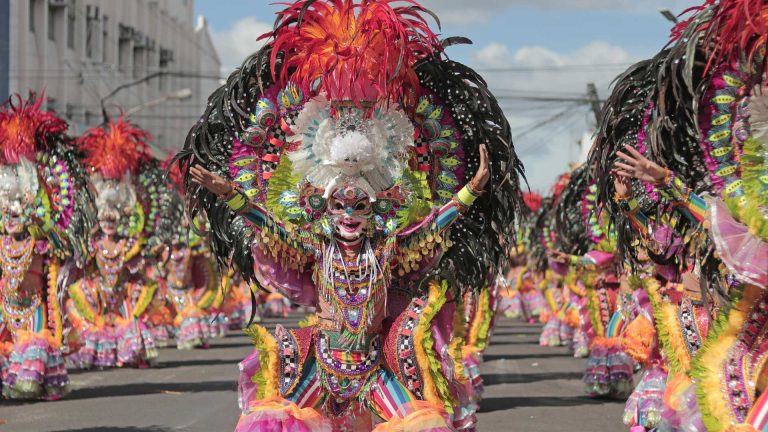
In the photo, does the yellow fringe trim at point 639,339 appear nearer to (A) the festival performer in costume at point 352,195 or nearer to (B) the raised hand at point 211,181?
(A) the festival performer in costume at point 352,195

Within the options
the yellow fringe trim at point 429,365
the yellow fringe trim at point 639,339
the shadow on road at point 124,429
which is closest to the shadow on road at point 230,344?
the shadow on road at point 124,429

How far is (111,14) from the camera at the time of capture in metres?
46.3

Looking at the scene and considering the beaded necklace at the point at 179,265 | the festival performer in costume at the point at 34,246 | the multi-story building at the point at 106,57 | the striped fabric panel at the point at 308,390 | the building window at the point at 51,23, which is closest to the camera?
the striped fabric panel at the point at 308,390

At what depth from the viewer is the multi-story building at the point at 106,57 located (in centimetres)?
3300

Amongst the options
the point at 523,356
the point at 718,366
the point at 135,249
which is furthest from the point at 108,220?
the point at 718,366

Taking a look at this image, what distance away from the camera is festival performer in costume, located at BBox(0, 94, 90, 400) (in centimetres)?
1209

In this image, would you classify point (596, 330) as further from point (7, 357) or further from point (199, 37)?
point (199, 37)

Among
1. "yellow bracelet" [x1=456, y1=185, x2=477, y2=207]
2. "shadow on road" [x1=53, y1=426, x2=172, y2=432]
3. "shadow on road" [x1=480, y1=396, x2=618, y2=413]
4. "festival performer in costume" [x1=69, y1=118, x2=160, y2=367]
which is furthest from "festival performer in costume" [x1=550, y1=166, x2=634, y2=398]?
"festival performer in costume" [x1=69, y1=118, x2=160, y2=367]

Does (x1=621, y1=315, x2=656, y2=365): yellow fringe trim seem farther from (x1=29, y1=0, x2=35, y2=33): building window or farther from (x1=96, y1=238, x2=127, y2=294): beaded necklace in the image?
(x1=29, y1=0, x2=35, y2=33): building window

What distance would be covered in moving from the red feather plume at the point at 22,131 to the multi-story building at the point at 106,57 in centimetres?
922

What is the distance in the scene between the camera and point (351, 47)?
738 centimetres

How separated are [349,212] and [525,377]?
8.53 meters

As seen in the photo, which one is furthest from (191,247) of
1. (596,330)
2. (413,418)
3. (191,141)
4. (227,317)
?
(413,418)

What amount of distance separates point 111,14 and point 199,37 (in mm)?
23214
